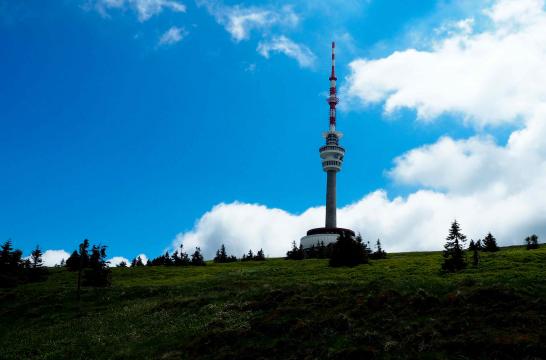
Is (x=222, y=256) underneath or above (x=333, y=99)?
underneath

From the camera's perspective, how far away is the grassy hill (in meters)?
32.4

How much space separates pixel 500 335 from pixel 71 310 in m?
50.9

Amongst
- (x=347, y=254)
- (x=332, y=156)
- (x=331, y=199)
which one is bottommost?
(x=347, y=254)

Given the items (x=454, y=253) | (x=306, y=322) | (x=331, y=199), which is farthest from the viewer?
(x=331, y=199)

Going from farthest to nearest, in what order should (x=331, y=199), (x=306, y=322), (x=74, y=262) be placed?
(x=331, y=199) → (x=74, y=262) → (x=306, y=322)

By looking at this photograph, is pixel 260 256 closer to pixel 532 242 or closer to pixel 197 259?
pixel 197 259

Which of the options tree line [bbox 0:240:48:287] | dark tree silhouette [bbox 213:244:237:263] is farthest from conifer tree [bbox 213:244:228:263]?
tree line [bbox 0:240:48:287]

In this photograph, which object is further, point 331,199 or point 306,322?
point 331,199

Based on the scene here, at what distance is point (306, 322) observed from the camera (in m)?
39.8

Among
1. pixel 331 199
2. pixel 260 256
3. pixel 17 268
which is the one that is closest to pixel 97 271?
pixel 17 268

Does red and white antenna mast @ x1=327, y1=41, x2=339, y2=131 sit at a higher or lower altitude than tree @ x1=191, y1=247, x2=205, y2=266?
higher

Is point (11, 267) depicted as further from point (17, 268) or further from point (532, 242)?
point (532, 242)

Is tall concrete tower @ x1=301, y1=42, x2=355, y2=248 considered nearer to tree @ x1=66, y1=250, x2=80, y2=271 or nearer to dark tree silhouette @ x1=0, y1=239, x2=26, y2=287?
tree @ x1=66, y1=250, x2=80, y2=271

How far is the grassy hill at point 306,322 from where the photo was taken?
32438mm
